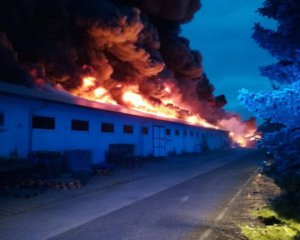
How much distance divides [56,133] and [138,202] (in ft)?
25.6

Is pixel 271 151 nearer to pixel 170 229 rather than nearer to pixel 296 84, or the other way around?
pixel 296 84

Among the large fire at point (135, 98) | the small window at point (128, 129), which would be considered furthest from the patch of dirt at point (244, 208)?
the small window at point (128, 129)

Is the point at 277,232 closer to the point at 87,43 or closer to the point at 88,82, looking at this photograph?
the point at 88,82

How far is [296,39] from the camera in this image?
5945 millimetres

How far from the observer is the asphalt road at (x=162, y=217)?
22.7 feet

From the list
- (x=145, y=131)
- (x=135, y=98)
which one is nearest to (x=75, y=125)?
(x=145, y=131)

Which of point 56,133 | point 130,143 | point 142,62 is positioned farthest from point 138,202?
point 142,62

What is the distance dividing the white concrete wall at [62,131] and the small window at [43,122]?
6.5 inches

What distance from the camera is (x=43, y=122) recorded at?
637 inches

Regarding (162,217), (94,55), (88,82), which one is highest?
(94,55)

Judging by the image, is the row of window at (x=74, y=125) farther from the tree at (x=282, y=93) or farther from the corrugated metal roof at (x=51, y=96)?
the tree at (x=282, y=93)

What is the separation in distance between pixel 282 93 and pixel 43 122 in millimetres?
13170

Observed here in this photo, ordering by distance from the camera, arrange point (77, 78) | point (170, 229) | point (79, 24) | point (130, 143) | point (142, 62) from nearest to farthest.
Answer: point (170, 229), point (130, 143), point (77, 78), point (79, 24), point (142, 62)

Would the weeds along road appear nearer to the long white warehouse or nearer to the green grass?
the green grass
